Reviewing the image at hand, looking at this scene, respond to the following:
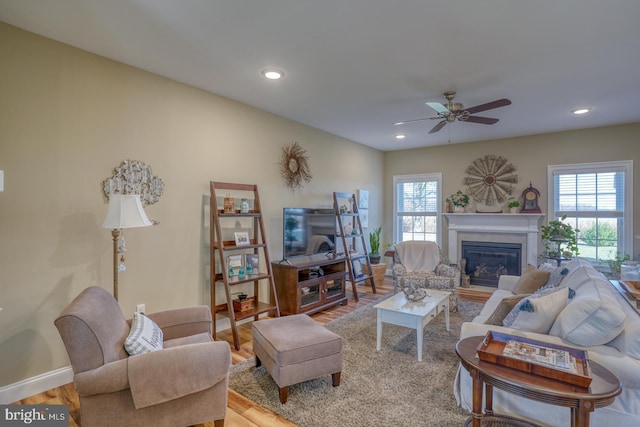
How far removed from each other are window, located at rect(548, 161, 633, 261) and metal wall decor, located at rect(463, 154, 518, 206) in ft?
1.95

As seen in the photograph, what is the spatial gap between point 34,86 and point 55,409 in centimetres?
228

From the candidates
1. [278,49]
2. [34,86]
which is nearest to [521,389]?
[278,49]

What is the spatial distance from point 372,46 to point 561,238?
168 inches

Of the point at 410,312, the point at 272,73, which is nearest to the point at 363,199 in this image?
the point at 410,312

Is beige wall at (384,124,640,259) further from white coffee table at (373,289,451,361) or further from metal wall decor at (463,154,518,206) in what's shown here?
white coffee table at (373,289,451,361)

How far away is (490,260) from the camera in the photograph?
226 inches

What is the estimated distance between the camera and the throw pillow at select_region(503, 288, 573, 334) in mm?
2109

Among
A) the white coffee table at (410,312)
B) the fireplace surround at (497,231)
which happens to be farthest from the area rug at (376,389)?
the fireplace surround at (497,231)

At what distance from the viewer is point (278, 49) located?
2.62 metres

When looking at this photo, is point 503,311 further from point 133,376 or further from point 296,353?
point 133,376

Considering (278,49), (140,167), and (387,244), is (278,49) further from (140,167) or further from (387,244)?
(387,244)

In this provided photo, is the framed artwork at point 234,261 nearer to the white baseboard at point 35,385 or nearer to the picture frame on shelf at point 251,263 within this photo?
the picture frame on shelf at point 251,263

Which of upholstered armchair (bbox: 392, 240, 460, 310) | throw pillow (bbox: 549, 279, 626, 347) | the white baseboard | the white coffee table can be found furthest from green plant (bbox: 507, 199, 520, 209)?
the white baseboard

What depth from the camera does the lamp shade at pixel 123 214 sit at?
244cm
